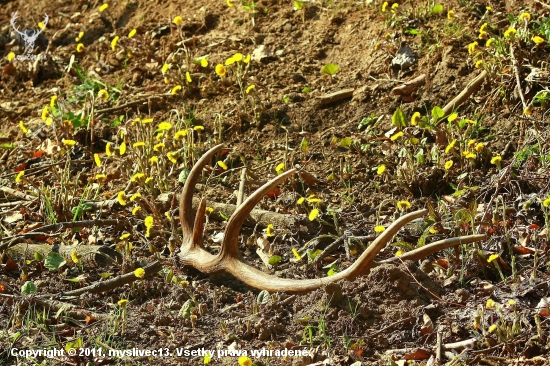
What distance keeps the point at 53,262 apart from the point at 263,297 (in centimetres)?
118

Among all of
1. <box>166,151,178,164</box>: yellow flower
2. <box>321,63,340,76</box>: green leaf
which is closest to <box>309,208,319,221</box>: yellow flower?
<box>166,151,178,164</box>: yellow flower

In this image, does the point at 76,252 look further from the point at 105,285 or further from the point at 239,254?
the point at 239,254

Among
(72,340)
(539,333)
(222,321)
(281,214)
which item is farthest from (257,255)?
(539,333)

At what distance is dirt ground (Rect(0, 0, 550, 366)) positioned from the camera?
3.32 metres

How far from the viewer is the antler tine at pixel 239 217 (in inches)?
143

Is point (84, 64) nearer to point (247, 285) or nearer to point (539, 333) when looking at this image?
point (247, 285)

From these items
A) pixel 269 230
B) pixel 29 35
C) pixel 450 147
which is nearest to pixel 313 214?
A: pixel 269 230

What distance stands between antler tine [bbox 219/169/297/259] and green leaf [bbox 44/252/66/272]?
2.86 feet

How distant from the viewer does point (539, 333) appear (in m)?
2.99

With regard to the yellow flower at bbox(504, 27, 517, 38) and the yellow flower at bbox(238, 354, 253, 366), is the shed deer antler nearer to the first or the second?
the yellow flower at bbox(238, 354, 253, 366)

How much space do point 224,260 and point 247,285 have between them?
0.16 meters

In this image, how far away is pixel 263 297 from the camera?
3539 mm

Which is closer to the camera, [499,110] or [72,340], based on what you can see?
[72,340]

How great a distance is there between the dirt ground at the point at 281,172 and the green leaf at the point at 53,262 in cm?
2
